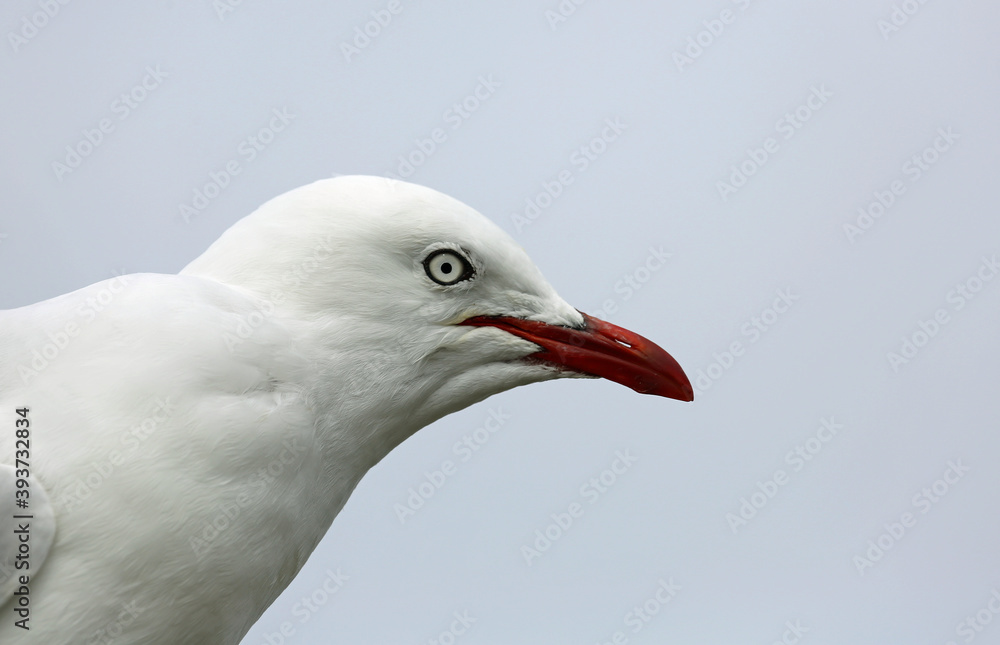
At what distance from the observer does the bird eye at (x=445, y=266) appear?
123 inches

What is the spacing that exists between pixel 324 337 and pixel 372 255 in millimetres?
289

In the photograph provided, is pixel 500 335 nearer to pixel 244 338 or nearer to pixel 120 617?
pixel 244 338

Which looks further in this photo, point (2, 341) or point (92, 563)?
point (2, 341)

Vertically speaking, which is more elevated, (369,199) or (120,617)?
(369,199)

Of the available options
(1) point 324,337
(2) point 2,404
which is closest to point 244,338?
(1) point 324,337

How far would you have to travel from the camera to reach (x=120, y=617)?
2693 mm

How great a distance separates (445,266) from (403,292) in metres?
0.16

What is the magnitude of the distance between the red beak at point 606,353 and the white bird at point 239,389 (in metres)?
0.01
